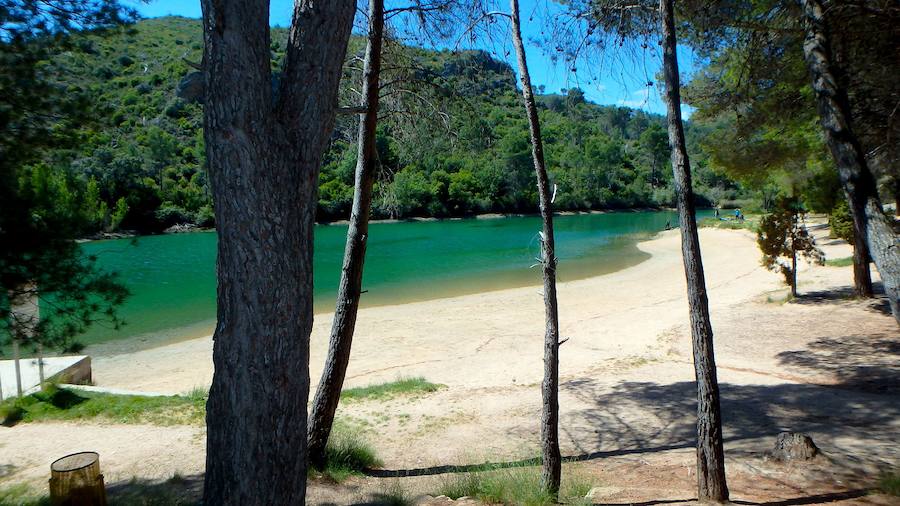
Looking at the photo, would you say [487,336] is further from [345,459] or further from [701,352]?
[701,352]

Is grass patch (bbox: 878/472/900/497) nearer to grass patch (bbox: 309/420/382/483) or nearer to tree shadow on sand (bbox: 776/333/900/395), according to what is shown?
tree shadow on sand (bbox: 776/333/900/395)

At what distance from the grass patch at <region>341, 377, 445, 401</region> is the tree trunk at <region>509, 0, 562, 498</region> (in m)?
4.51

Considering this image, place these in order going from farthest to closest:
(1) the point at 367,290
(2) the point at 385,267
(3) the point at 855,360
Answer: (2) the point at 385,267 → (3) the point at 855,360 → (1) the point at 367,290

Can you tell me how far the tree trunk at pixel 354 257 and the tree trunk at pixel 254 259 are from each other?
2.92 meters

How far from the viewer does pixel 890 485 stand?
4.17 metres

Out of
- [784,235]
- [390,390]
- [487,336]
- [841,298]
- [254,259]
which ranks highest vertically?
[254,259]

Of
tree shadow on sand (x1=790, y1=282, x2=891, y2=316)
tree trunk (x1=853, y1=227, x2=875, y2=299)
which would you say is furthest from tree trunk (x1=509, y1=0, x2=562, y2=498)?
tree trunk (x1=853, y1=227, x2=875, y2=299)

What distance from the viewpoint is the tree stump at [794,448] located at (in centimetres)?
505

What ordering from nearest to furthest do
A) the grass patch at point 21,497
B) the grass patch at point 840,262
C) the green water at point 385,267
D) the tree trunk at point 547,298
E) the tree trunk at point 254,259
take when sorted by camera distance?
1. the tree trunk at point 254,259
2. the grass patch at point 21,497
3. the tree trunk at point 547,298
4. the grass patch at point 840,262
5. the green water at point 385,267

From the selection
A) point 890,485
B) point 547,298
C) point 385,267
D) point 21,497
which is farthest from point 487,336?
point 385,267

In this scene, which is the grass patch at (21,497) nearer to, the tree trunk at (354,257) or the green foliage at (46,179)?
the green foliage at (46,179)

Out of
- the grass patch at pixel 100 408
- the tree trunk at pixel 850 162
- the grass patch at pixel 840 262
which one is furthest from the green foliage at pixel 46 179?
the grass patch at pixel 840 262

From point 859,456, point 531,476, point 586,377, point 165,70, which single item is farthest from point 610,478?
point 165,70

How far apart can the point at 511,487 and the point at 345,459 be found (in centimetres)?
198
